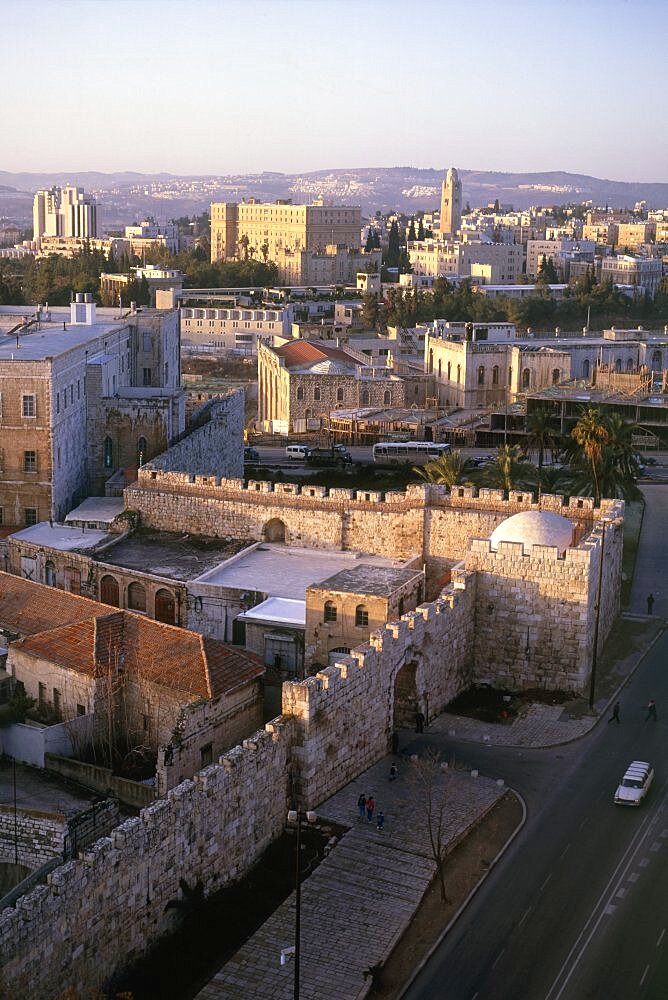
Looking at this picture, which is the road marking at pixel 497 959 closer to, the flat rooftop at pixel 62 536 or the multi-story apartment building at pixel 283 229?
the flat rooftop at pixel 62 536

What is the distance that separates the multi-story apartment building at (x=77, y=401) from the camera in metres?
41.5

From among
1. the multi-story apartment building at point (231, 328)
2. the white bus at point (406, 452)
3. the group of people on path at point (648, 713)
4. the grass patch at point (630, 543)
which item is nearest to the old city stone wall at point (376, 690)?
the group of people on path at point (648, 713)

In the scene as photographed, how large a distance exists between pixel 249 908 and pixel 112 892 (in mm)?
3092

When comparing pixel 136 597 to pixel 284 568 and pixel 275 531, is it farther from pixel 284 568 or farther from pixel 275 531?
pixel 275 531

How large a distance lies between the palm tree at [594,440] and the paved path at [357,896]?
1829 cm

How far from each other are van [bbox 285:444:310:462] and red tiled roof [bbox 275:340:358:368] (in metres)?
10.6

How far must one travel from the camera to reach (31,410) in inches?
1631

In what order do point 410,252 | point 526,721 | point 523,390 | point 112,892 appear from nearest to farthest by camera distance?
point 112,892, point 526,721, point 523,390, point 410,252

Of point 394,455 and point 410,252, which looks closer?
point 394,455

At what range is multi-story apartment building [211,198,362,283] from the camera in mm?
185500

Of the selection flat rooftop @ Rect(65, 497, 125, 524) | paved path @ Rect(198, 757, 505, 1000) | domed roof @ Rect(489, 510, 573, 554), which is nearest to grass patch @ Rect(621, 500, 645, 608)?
domed roof @ Rect(489, 510, 573, 554)

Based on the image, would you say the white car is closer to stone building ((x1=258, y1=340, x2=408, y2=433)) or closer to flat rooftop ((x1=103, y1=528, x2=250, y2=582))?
flat rooftop ((x1=103, y1=528, x2=250, y2=582))

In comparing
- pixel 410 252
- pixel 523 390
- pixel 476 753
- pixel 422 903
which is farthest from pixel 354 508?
pixel 410 252

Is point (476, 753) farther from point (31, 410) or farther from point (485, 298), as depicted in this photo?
point (485, 298)
